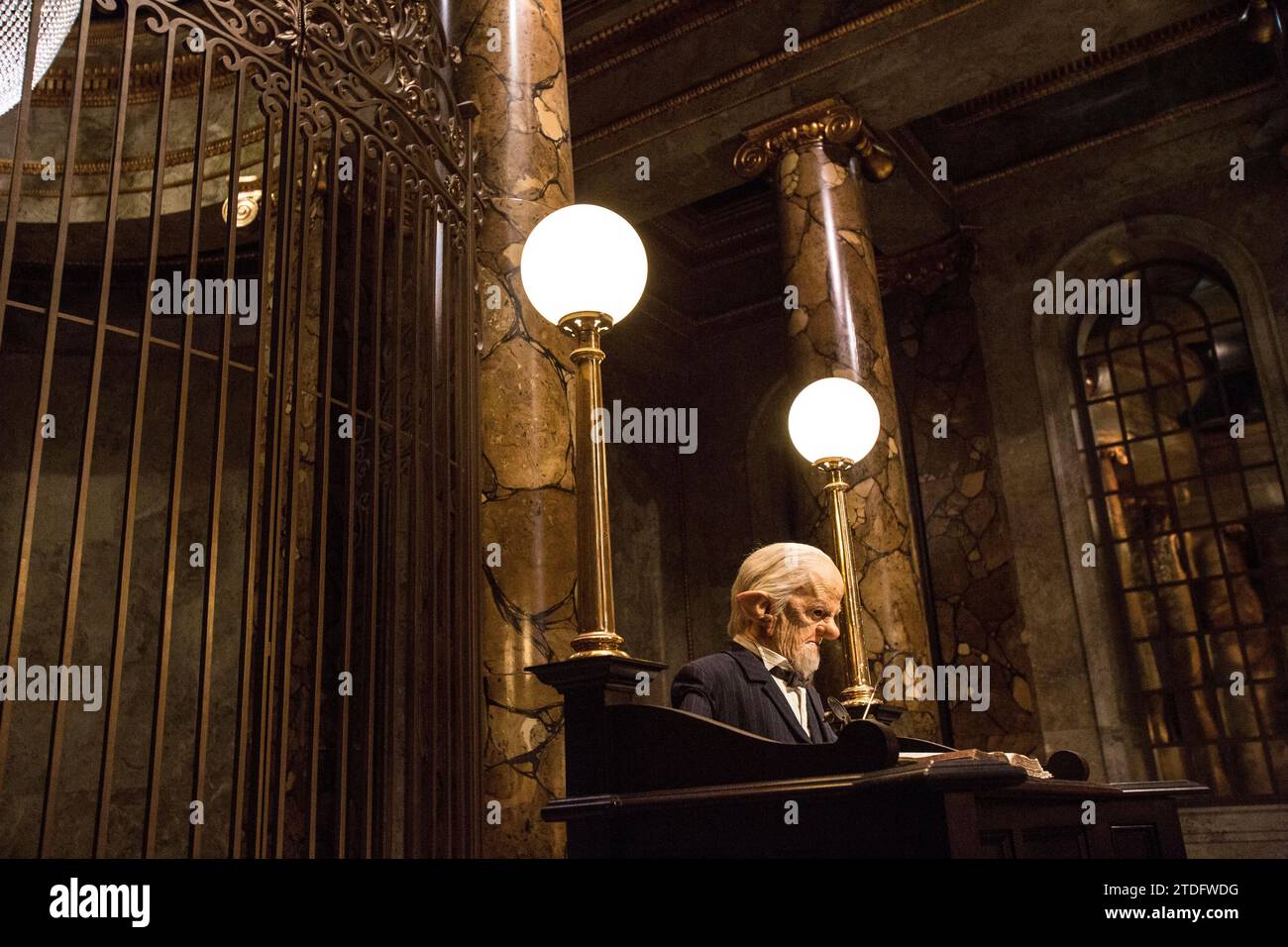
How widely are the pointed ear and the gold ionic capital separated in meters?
5.49

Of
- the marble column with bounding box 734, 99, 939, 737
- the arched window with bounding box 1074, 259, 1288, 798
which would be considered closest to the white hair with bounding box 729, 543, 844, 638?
the marble column with bounding box 734, 99, 939, 737

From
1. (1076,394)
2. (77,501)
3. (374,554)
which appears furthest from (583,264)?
(1076,394)

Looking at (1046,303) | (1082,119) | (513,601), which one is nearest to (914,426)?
(1046,303)

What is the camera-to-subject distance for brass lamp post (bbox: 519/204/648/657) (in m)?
2.86

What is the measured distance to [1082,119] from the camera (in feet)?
31.9

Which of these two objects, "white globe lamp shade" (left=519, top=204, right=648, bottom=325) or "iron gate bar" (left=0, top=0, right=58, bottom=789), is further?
"white globe lamp shade" (left=519, top=204, right=648, bottom=325)

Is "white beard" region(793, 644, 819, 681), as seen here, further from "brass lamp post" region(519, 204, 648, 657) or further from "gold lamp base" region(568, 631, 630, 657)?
"gold lamp base" region(568, 631, 630, 657)

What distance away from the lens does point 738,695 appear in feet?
9.80

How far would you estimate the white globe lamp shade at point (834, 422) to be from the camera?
4.80 meters

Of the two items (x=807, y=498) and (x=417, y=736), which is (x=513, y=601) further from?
(x=807, y=498)

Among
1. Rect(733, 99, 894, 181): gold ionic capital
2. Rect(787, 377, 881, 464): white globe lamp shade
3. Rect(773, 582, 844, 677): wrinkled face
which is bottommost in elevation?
Rect(773, 582, 844, 677): wrinkled face

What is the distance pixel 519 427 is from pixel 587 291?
0.70 metres

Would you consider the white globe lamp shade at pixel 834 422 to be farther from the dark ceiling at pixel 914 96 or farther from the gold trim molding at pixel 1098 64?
the gold trim molding at pixel 1098 64
